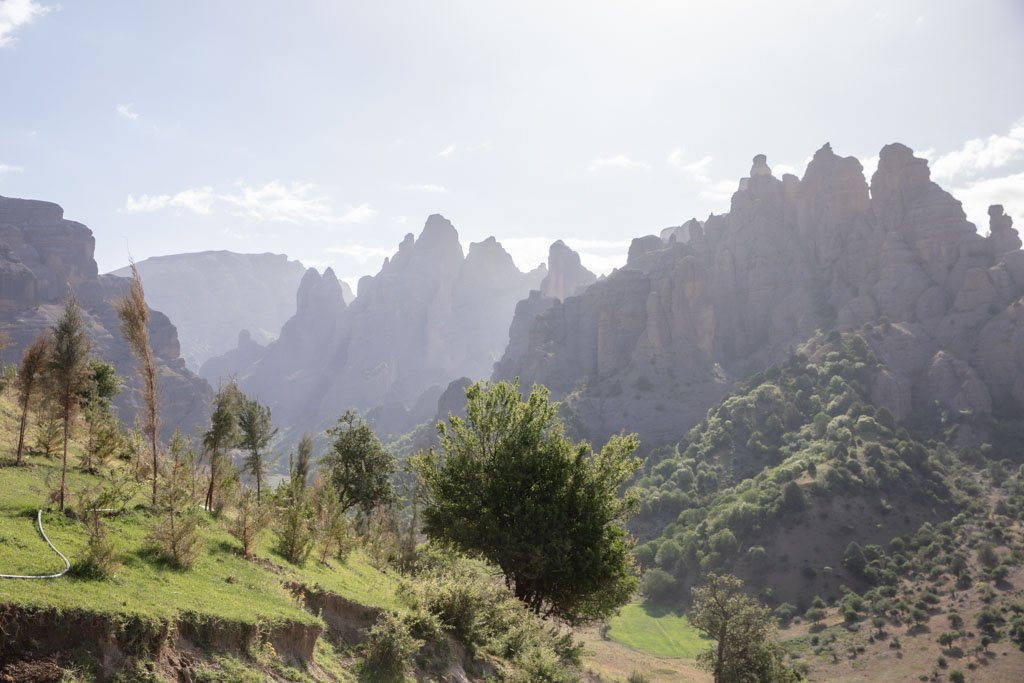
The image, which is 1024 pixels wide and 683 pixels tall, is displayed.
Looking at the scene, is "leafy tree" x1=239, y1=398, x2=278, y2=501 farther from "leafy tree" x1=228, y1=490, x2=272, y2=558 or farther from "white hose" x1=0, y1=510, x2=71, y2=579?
"white hose" x1=0, y1=510, x2=71, y2=579

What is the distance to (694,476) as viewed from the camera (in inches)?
4183

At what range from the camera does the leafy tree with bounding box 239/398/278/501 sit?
2588 cm

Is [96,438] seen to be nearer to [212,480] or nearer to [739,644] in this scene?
[212,480]

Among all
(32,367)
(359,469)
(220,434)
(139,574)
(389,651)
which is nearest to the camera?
(139,574)

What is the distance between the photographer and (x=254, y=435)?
86.1ft

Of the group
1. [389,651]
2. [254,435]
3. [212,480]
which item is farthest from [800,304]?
[389,651]

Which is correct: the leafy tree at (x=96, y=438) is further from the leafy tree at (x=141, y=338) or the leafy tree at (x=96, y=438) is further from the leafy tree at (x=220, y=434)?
the leafy tree at (x=220, y=434)

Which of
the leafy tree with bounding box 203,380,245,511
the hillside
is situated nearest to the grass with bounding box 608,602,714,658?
the hillside

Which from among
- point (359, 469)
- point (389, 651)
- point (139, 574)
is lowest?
point (389, 651)

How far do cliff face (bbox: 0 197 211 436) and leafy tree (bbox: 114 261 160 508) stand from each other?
123701 millimetres

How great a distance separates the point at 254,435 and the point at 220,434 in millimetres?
6441

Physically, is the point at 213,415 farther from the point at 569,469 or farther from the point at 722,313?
the point at 722,313

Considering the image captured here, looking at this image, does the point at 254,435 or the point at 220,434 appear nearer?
the point at 220,434

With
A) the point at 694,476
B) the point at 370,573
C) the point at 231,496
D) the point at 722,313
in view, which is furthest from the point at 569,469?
the point at 722,313
